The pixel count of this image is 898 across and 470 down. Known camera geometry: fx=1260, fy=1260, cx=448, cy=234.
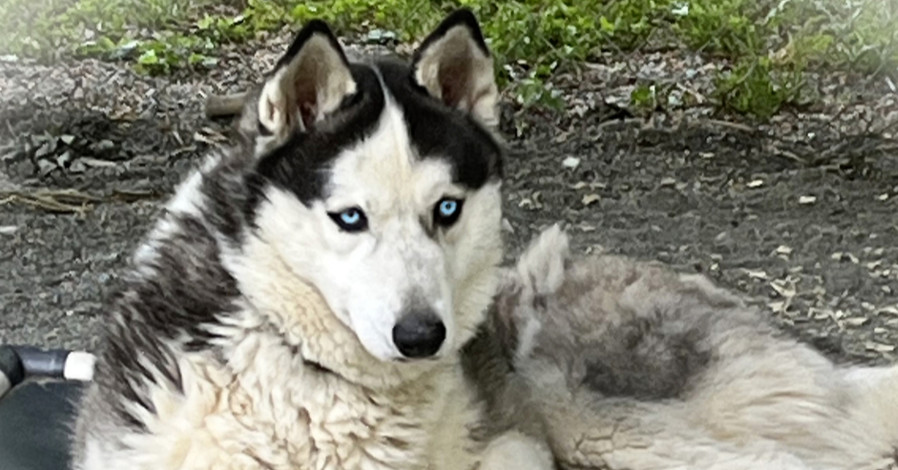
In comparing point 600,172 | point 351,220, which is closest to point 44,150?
point 600,172

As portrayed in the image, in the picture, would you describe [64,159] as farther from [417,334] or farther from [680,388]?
[417,334]

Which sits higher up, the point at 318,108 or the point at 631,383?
the point at 318,108

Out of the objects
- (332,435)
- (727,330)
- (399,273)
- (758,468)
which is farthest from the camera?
(727,330)

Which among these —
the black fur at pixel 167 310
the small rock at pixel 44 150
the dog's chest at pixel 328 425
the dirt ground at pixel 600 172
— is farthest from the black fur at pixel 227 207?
the small rock at pixel 44 150

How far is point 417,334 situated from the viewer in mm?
1849

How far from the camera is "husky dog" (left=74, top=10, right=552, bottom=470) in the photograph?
193cm

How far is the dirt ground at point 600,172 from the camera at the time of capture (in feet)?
14.0

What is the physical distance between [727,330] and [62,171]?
307 centimetres

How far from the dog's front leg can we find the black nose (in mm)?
401

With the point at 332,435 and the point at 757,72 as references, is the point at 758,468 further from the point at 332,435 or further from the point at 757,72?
the point at 757,72

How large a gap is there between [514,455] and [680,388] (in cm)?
40

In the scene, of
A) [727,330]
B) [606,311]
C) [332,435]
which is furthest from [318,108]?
[727,330]

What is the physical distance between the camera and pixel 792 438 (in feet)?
7.84

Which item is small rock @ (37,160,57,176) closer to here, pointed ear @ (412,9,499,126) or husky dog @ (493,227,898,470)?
husky dog @ (493,227,898,470)
